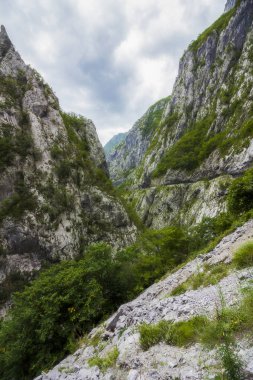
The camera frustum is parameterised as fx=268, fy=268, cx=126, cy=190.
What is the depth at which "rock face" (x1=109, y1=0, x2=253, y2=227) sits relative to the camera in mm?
67438

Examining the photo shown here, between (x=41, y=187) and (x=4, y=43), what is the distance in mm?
46428

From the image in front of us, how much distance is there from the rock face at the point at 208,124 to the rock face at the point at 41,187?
2505 centimetres

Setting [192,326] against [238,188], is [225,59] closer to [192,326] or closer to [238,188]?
[238,188]

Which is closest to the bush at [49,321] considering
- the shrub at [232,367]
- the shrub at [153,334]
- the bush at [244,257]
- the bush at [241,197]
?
the shrub at [153,334]

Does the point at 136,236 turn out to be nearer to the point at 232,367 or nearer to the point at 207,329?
the point at 207,329

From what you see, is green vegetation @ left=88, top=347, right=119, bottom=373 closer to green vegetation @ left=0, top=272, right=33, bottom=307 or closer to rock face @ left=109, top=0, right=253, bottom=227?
green vegetation @ left=0, top=272, right=33, bottom=307

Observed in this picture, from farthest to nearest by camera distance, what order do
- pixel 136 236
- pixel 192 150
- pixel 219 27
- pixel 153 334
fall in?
pixel 219 27 → pixel 192 150 → pixel 136 236 → pixel 153 334

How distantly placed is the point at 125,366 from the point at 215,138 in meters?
75.4

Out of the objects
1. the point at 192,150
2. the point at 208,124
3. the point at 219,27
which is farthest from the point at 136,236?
the point at 219,27

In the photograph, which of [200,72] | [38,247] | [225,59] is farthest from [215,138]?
[38,247]

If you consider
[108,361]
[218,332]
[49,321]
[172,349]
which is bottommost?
[49,321]

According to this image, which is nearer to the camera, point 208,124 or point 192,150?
point 208,124

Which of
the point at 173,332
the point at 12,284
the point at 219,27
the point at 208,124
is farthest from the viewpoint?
the point at 219,27

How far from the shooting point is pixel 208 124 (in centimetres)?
8419
